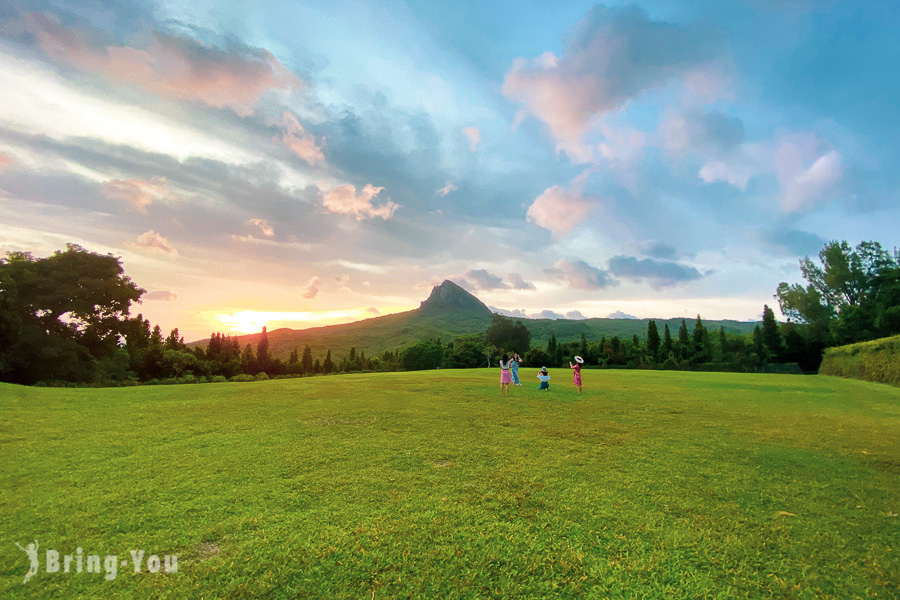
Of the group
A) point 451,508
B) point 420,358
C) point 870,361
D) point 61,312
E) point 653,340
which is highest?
point 61,312

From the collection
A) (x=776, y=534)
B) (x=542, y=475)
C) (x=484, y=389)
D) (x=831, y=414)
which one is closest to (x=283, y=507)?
(x=542, y=475)

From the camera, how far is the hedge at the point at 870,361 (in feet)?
99.3

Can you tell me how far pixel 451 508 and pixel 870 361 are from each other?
4900 cm

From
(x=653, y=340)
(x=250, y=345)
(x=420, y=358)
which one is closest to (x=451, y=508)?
(x=250, y=345)

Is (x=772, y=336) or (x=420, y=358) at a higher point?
(x=772, y=336)

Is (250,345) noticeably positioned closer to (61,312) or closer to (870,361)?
(61,312)

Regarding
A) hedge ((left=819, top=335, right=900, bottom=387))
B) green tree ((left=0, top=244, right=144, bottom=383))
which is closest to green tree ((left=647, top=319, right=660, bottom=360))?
hedge ((left=819, top=335, right=900, bottom=387))

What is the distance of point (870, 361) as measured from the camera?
34781 mm

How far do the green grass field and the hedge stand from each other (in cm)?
3167

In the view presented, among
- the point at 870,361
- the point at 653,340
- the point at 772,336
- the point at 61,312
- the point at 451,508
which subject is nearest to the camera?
the point at 451,508

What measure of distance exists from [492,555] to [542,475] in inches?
107

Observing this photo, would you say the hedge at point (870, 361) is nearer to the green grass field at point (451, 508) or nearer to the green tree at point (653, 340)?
the green grass field at point (451, 508)

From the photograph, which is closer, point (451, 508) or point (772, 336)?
point (451, 508)

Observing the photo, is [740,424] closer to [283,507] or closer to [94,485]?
[283,507]
